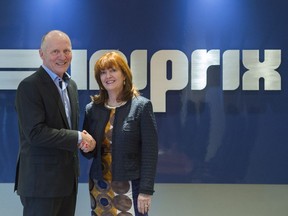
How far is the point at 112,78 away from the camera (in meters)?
2.33

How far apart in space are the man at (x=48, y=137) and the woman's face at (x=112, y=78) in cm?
29

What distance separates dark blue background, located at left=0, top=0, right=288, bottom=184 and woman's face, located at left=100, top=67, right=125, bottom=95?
1185mm

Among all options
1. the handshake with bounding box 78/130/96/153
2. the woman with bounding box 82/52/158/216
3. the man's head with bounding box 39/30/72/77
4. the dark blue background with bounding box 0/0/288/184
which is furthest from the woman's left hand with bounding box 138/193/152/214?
the dark blue background with bounding box 0/0/288/184

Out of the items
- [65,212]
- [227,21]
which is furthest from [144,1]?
[65,212]

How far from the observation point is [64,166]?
2377 mm

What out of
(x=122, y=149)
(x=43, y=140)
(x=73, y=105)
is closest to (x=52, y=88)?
(x=73, y=105)

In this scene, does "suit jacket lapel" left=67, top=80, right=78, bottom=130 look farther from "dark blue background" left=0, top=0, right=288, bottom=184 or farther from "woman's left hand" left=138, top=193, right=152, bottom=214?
"dark blue background" left=0, top=0, right=288, bottom=184

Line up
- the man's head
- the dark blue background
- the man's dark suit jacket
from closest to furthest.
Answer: the man's dark suit jacket → the man's head → the dark blue background

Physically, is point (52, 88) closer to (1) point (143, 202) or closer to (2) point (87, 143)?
(2) point (87, 143)

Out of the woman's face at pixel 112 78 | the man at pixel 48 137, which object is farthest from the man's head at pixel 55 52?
the woman's face at pixel 112 78

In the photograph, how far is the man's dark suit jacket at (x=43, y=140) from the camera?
2.24 meters

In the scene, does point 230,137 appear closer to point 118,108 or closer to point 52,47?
point 118,108

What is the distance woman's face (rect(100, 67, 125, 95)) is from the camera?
233cm

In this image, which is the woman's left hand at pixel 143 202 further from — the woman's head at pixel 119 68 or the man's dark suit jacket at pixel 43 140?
the woman's head at pixel 119 68
